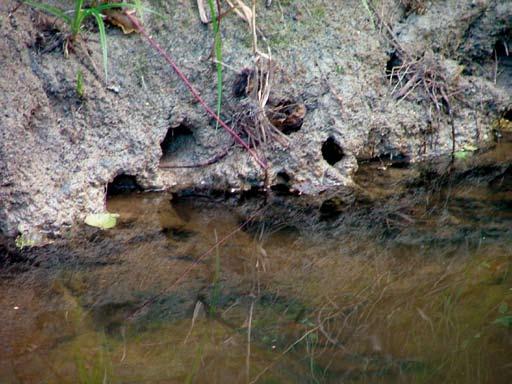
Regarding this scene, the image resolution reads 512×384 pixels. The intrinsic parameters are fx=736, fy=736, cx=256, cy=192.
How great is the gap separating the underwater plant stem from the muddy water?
263 millimetres

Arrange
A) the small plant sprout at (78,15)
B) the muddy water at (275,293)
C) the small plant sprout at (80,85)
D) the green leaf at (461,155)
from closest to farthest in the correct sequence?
the muddy water at (275,293)
the small plant sprout at (78,15)
the small plant sprout at (80,85)
the green leaf at (461,155)

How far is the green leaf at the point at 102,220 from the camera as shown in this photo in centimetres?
345

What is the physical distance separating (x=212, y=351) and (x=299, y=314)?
0.40m

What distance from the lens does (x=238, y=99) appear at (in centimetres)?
395

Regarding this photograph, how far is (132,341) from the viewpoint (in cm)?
255

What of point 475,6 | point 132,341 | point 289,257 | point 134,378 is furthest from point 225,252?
point 475,6

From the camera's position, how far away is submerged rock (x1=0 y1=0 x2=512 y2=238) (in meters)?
3.46

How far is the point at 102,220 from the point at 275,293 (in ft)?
3.38

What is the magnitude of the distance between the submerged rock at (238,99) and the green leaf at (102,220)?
0.15 ft

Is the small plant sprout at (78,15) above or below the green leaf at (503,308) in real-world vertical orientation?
above

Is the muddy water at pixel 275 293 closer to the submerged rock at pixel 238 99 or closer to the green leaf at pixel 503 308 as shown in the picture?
the green leaf at pixel 503 308

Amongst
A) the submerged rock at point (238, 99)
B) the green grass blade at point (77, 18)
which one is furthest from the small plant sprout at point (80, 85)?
the green grass blade at point (77, 18)

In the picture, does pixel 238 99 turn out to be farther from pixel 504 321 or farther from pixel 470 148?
pixel 504 321

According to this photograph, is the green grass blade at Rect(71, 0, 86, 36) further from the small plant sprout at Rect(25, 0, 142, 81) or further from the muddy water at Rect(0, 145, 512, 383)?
the muddy water at Rect(0, 145, 512, 383)
